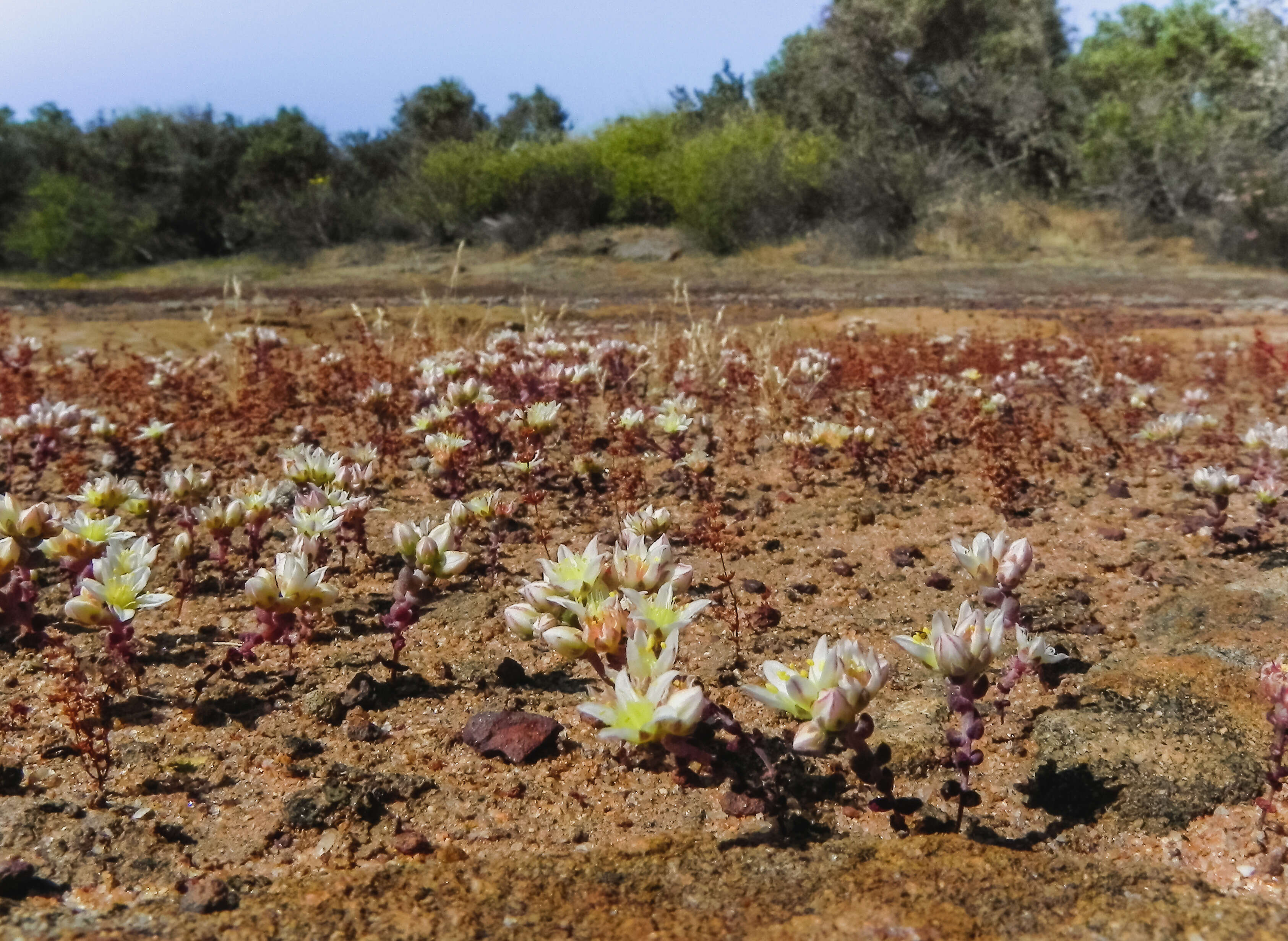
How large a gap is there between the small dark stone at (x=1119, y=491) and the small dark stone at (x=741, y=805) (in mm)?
2733

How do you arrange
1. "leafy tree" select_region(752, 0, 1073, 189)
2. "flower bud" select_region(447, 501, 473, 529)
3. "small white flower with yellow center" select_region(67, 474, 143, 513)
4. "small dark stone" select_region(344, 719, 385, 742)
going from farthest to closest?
"leafy tree" select_region(752, 0, 1073, 189), "flower bud" select_region(447, 501, 473, 529), "small white flower with yellow center" select_region(67, 474, 143, 513), "small dark stone" select_region(344, 719, 385, 742)

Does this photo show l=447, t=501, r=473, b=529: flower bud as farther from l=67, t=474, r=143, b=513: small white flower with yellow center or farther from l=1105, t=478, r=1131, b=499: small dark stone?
l=1105, t=478, r=1131, b=499: small dark stone

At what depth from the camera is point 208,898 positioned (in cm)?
142

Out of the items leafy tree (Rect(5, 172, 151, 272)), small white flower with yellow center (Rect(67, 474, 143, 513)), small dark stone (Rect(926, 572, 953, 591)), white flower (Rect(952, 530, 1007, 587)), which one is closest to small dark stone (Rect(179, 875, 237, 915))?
white flower (Rect(952, 530, 1007, 587))

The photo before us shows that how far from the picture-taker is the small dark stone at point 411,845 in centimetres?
167

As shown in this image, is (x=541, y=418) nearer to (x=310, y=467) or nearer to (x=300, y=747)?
(x=310, y=467)

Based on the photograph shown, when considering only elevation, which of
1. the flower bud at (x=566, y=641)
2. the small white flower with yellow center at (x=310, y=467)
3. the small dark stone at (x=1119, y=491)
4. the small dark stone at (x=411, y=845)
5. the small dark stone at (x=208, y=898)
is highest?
the small white flower with yellow center at (x=310, y=467)

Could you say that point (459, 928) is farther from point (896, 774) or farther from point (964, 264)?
point (964, 264)

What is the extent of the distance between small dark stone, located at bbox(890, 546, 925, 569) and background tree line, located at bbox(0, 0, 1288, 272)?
802 inches

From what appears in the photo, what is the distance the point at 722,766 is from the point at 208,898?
0.87 metres

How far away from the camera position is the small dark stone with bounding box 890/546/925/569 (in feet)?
10.2

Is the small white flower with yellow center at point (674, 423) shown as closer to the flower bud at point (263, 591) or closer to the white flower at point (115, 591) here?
the flower bud at point (263, 591)

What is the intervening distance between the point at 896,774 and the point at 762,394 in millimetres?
3514

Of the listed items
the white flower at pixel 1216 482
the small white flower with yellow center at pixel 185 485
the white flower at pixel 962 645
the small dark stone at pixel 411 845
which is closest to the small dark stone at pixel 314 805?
the small dark stone at pixel 411 845
